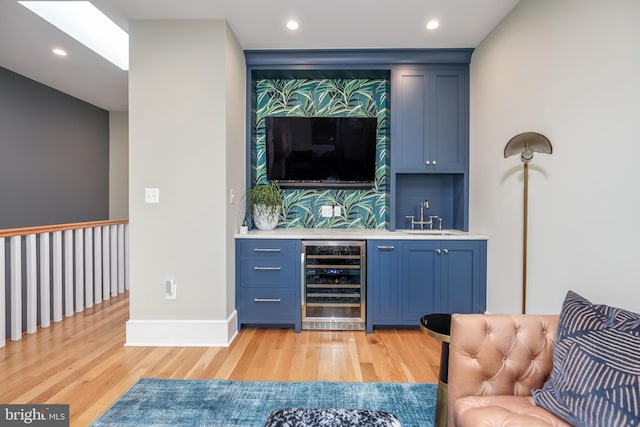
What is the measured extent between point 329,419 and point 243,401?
3.31ft

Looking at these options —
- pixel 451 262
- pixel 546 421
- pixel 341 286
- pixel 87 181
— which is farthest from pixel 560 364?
pixel 87 181

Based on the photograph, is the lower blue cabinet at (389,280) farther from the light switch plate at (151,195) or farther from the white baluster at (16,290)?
the white baluster at (16,290)

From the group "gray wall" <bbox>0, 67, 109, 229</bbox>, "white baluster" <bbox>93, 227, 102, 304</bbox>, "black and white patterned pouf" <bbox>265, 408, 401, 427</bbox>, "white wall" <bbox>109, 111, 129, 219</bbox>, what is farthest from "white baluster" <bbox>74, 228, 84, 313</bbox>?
"black and white patterned pouf" <bbox>265, 408, 401, 427</bbox>

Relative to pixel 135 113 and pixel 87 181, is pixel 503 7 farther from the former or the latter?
pixel 87 181

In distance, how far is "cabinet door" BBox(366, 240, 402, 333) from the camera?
2904mm

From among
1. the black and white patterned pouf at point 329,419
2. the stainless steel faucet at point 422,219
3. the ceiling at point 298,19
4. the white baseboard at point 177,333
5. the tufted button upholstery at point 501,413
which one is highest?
the ceiling at point 298,19

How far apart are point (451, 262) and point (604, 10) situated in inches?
78.2

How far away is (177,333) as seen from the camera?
265 centimetres

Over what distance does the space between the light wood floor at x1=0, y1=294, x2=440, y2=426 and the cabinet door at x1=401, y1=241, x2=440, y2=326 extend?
23 centimetres

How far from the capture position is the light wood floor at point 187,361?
6.61 ft

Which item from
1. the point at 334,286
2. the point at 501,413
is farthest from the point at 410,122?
the point at 501,413

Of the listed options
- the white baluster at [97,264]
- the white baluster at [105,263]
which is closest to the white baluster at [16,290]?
the white baluster at [97,264]

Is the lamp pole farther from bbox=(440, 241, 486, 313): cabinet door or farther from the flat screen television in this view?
the flat screen television

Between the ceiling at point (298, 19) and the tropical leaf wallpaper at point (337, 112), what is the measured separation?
496 mm
